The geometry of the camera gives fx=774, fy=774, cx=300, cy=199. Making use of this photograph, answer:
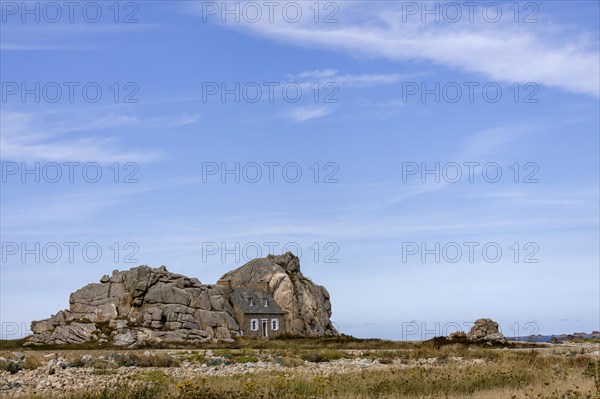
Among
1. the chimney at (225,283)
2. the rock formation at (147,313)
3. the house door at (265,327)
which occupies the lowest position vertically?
the house door at (265,327)

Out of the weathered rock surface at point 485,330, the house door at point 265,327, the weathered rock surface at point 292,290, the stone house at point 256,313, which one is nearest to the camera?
the weathered rock surface at point 485,330

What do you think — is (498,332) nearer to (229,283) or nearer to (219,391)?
(229,283)

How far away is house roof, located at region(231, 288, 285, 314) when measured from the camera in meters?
85.7

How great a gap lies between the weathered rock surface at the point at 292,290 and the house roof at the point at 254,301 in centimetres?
241

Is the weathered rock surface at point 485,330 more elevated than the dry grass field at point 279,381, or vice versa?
the dry grass field at point 279,381

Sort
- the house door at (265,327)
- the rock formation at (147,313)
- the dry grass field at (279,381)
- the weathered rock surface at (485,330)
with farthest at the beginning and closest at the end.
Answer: the house door at (265,327) → the rock formation at (147,313) → the weathered rock surface at (485,330) → the dry grass field at (279,381)

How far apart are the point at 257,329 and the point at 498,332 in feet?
85.6

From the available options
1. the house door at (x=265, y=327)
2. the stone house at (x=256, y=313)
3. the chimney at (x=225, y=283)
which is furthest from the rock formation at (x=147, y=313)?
the house door at (x=265, y=327)

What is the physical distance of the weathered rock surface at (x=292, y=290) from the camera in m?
92.2

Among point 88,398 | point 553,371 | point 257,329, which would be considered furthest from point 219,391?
point 257,329

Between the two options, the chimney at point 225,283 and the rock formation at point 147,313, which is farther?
the chimney at point 225,283

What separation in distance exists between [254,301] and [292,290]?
7.77 meters

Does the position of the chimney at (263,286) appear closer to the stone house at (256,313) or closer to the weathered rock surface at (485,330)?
the stone house at (256,313)

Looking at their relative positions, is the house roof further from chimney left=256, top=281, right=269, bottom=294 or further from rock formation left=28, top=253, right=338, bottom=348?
chimney left=256, top=281, right=269, bottom=294
